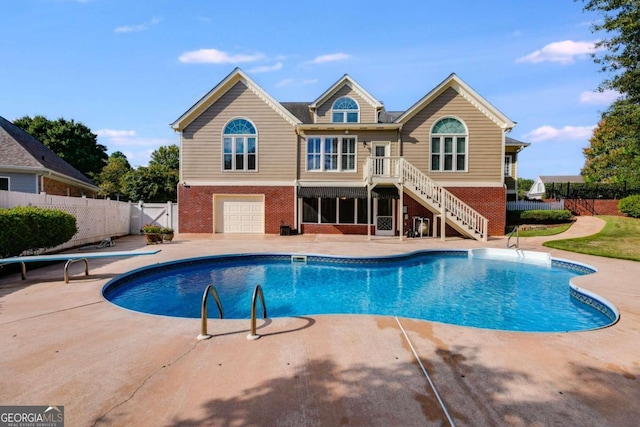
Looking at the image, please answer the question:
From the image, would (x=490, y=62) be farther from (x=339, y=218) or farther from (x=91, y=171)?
(x=91, y=171)

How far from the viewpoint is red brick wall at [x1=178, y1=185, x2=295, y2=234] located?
2020 centimetres

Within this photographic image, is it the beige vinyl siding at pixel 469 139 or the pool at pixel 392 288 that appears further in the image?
the beige vinyl siding at pixel 469 139

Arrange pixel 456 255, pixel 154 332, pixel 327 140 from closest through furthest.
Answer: pixel 154 332
pixel 456 255
pixel 327 140

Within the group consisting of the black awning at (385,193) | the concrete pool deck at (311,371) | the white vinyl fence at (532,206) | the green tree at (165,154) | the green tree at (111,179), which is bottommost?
the concrete pool deck at (311,371)

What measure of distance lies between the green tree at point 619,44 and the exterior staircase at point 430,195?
11.8m

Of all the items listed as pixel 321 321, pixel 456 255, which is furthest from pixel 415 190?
pixel 321 321

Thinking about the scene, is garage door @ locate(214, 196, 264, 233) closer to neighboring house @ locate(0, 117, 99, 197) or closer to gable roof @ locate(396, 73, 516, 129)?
gable roof @ locate(396, 73, 516, 129)

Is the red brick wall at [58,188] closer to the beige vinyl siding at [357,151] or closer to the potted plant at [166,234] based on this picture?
the potted plant at [166,234]

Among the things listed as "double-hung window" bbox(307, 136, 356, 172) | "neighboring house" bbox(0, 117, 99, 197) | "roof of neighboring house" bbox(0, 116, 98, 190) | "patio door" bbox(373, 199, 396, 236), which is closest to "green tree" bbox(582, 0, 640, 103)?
"patio door" bbox(373, 199, 396, 236)

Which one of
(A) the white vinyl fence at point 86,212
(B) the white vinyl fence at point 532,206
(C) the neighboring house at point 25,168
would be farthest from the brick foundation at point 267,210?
(C) the neighboring house at point 25,168

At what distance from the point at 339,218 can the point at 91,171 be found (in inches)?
1632

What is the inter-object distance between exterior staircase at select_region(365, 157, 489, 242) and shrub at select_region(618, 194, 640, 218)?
11.6 metres

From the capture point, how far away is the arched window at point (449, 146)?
1930cm

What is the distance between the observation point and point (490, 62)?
1510 centimetres
